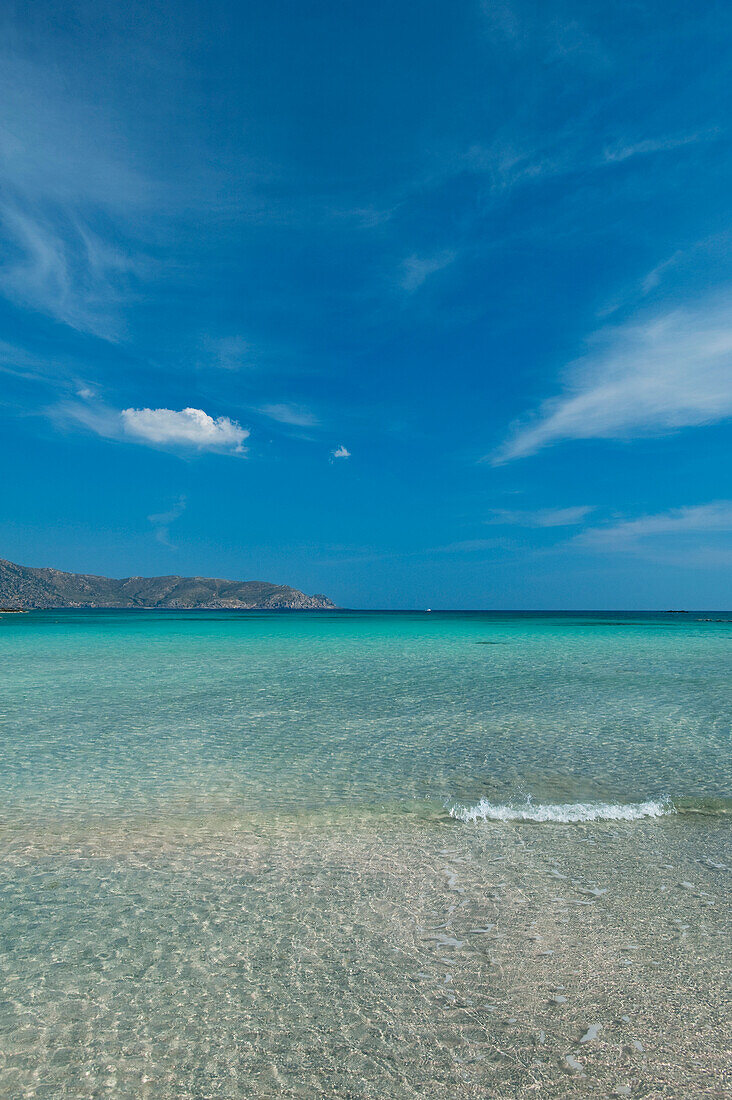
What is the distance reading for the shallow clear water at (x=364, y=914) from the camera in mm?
3529

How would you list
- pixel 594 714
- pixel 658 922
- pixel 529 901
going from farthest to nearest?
pixel 594 714 → pixel 529 901 → pixel 658 922

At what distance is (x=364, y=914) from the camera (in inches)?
204

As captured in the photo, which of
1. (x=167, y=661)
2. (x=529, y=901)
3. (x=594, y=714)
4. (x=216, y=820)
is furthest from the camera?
(x=167, y=661)

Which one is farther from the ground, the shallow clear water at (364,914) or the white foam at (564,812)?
the white foam at (564,812)

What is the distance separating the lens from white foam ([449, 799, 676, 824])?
756 cm

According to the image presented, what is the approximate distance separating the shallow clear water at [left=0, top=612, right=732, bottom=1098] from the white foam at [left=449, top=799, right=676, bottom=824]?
0.05 metres

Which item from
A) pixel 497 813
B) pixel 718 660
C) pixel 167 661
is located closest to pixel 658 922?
pixel 497 813

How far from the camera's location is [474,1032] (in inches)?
146

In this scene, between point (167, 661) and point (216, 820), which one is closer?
point (216, 820)

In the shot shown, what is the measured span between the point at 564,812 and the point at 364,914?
3.82 metres

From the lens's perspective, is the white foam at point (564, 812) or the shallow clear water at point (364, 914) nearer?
the shallow clear water at point (364, 914)

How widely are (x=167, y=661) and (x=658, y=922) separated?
27283mm

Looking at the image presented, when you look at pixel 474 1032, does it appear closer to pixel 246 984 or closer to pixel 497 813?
pixel 246 984

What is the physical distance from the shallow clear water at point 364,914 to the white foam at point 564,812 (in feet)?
0.18
